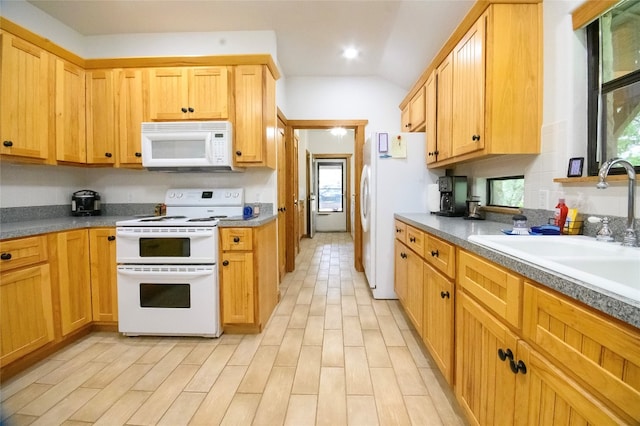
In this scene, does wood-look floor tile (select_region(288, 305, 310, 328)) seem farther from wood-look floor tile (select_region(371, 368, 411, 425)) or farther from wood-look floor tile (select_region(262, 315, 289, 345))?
wood-look floor tile (select_region(371, 368, 411, 425))

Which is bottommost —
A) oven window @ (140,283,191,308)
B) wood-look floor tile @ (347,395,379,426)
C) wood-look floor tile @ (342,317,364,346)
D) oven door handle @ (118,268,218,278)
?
wood-look floor tile @ (347,395,379,426)

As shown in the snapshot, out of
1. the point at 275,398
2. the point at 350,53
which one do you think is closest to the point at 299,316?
the point at 275,398

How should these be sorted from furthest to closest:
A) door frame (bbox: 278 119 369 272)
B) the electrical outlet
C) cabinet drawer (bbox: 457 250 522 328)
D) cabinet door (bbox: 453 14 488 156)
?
door frame (bbox: 278 119 369 272)
cabinet door (bbox: 453 14 488 156)
the electrical outlet
cabinet drawer (bbox: 457 250 522 328)

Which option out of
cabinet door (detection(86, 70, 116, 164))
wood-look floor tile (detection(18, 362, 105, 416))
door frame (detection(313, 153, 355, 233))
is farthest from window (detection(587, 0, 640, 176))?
door frame (detection(313, 153, 355, 233))

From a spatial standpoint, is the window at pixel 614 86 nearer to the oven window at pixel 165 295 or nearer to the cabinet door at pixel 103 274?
the oven window at pixel 165 295

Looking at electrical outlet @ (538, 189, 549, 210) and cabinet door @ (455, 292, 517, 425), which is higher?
electrical outlet @ (538, 189, 549, 210)

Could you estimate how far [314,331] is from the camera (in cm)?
236

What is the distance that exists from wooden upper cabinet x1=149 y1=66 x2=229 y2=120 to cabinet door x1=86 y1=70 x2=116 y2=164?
15.9 inches

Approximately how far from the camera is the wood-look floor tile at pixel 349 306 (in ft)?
8.83

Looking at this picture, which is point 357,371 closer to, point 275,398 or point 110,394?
point 275,398

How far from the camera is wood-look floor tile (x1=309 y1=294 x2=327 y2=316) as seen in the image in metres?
2.73

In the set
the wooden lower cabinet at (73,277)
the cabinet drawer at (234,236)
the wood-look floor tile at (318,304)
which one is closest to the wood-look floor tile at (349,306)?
the wood-look floor tile at (318,304)

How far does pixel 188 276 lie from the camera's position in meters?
2.17

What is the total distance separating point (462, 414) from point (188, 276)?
195 centimetres
